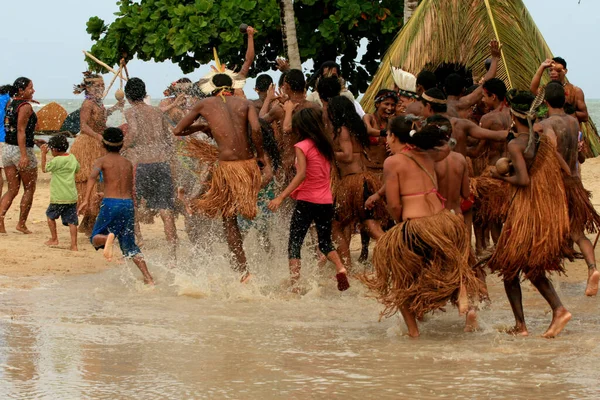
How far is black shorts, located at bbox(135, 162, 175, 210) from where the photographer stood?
10203 millimetres

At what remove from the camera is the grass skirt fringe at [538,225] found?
675 centimetres

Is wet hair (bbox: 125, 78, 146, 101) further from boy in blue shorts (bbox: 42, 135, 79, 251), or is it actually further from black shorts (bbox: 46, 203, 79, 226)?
black shorts (bbox: 46, 203, 79, 226)

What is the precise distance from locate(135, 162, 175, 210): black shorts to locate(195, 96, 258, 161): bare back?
1.38 metres

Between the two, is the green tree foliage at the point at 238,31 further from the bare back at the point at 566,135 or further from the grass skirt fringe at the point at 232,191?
the bare back at the point at 566,135

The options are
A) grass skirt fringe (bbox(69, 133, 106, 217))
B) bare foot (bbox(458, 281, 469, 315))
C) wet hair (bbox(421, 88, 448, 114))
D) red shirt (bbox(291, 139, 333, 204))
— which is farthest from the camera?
grass skirt fringe (bbox(69, 133, 106, 217))

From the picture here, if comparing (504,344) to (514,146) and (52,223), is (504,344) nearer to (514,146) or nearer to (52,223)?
(514,146)

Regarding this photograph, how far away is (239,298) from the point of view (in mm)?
8570

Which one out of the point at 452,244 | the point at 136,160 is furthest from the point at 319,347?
the point at 136,160

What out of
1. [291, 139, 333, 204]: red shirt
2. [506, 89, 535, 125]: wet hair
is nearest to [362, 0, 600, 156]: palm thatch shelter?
[291, 139, 333, 204]: red shirt

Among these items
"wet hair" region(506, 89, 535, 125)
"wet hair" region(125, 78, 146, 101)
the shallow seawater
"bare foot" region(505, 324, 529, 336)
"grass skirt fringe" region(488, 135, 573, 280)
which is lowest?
the shallow seawater

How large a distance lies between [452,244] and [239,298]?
2450mm

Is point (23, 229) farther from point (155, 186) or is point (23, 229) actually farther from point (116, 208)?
point (116, 208)

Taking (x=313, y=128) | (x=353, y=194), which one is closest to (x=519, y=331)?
(x=313, y=128)

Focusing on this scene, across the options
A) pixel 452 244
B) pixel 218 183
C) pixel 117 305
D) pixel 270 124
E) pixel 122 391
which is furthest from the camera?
pixel 270 124
